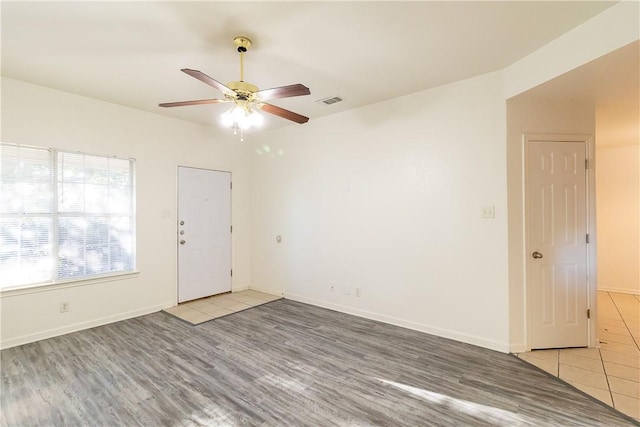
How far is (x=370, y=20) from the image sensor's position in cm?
213

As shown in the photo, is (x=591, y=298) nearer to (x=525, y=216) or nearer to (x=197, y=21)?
(x=525, y=216)

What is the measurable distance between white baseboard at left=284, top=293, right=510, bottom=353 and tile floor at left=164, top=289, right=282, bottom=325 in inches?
28.4

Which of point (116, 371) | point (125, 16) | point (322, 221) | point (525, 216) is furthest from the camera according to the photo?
point (322, 221)

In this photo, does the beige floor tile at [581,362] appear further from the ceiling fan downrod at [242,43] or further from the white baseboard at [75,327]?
the white baseboard at [75,327]

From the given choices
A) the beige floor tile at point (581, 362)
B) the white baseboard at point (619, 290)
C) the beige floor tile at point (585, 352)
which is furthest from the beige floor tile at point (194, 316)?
the white baseboard at point (619, 290)

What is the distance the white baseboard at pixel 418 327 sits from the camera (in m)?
2.91

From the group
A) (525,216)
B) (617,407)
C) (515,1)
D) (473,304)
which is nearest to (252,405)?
(473,304)

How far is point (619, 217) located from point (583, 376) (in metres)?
4.01

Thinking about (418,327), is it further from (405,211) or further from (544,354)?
(405,211)

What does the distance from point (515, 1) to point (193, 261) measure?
184 inches

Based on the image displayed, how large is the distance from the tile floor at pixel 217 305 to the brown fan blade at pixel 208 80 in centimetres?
280

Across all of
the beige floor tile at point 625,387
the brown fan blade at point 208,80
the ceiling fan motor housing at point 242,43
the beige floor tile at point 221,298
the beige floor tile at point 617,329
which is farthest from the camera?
the beige floor tile at point 221,298

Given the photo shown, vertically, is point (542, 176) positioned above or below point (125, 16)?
below

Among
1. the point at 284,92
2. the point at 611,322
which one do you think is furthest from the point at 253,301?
the point at 611,322
